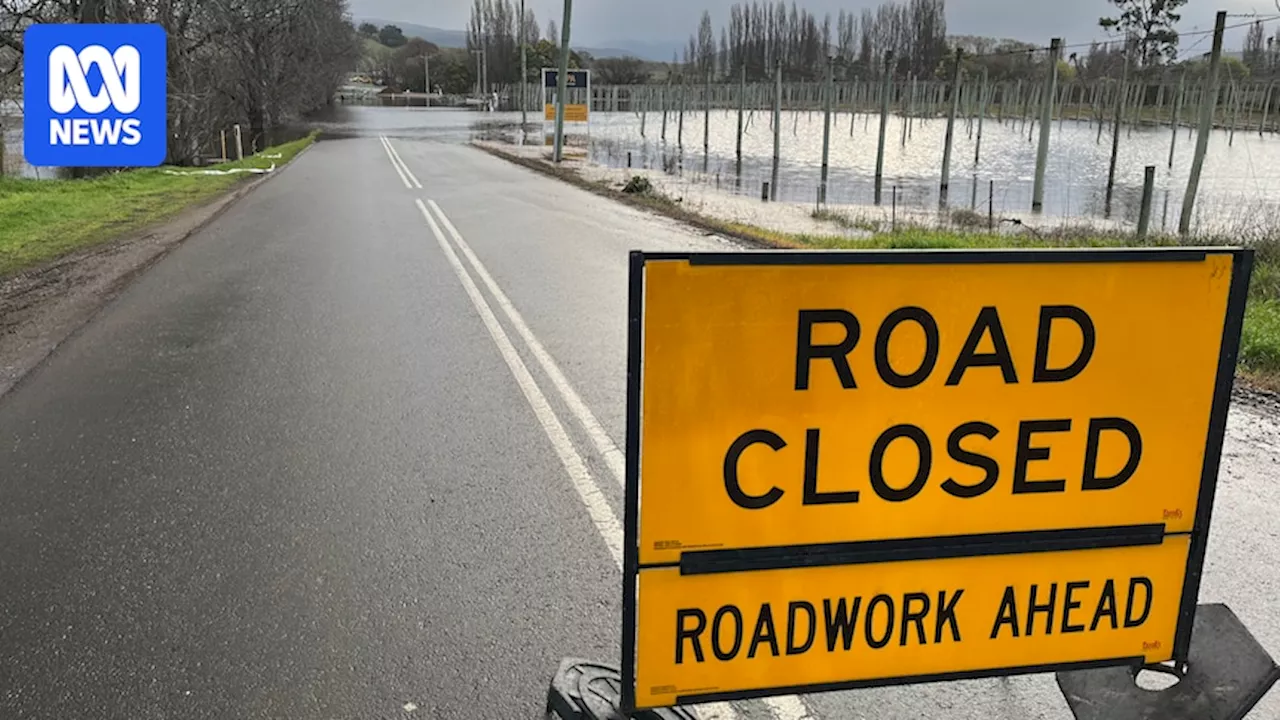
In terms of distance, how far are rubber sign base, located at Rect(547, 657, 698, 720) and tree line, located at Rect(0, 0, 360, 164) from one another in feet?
87.6

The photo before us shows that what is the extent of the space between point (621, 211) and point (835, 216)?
583 cm

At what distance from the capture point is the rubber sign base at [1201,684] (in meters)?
2.84

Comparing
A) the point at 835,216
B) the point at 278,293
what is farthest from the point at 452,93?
the point at 278,293

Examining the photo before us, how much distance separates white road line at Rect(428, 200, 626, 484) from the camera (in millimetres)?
5496

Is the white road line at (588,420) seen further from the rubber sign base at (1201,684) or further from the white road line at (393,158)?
the white road line at (393,158)

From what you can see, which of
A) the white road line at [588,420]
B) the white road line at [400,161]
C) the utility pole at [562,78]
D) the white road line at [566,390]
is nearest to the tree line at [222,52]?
the white road line at [400,161]

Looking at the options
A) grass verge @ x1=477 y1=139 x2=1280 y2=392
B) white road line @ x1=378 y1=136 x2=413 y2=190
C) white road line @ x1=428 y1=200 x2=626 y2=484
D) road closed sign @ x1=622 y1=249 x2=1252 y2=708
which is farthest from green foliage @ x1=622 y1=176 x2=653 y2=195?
road closed sign @ x1=622 y1=249 x2=1252 y2=708

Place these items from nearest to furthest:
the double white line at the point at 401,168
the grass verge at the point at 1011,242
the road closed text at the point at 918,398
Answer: the road closed text at the point at 918,398 < the grass verge at the point at 1011,242 < the double white line at the point at 401,168

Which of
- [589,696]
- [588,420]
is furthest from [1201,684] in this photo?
[588,420]

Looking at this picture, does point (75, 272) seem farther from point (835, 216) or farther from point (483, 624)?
point (835, 216)

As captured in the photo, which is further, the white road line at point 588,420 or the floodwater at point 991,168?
the floodwater at point 991,168

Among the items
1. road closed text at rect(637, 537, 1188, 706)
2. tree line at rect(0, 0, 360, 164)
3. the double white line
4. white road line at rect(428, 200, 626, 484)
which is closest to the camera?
road closed text at rect(637, 537, 1188, 706)

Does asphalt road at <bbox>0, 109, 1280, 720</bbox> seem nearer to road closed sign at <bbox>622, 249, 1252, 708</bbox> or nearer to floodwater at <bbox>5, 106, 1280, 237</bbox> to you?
road closed sign at <bbox>622, 249, 1252, 708</bbox>

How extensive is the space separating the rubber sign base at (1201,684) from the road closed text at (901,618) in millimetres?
176
